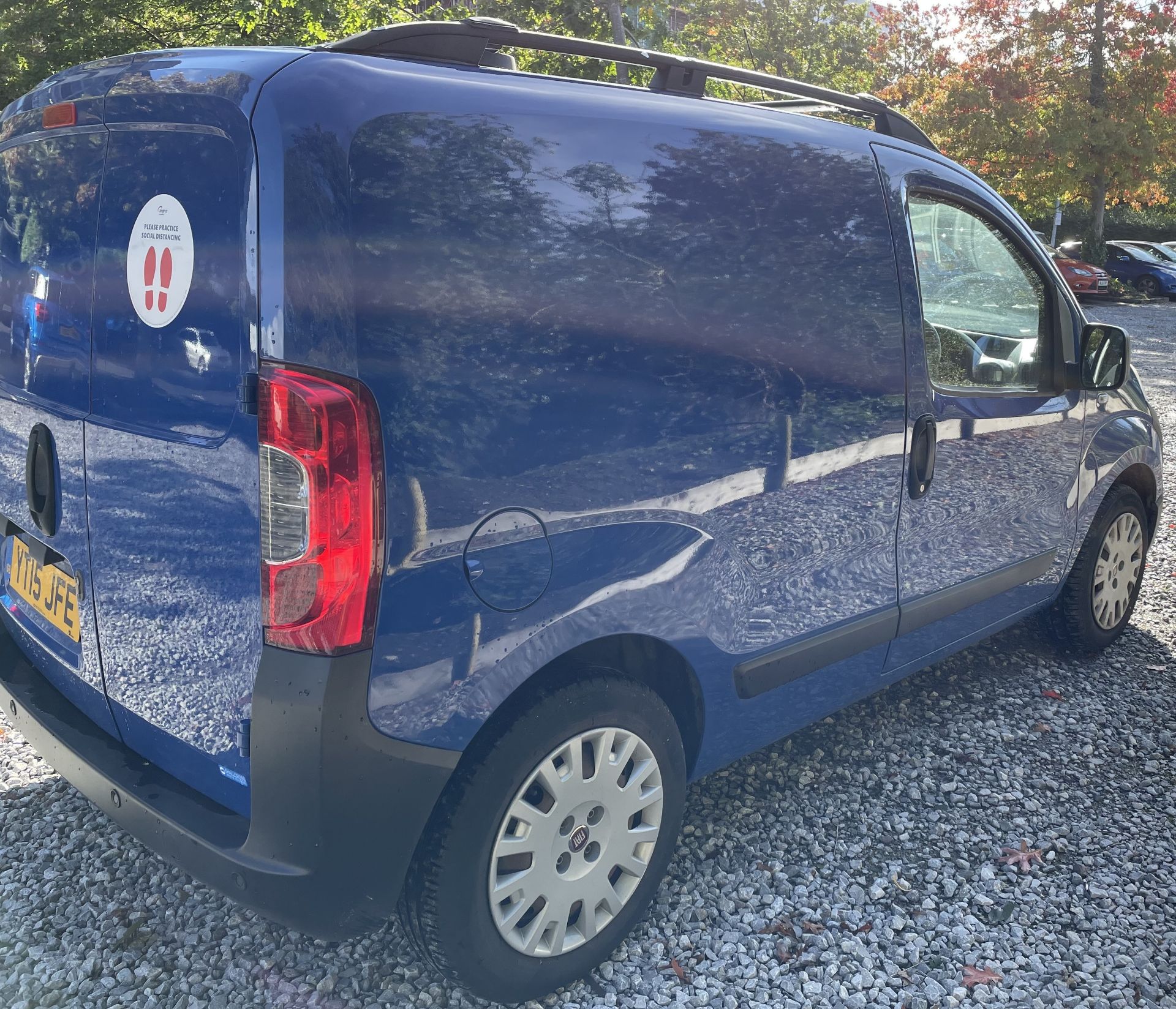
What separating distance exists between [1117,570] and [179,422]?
13.0 feet

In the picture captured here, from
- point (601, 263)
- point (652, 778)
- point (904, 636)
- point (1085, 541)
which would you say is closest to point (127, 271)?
point (601, 263)

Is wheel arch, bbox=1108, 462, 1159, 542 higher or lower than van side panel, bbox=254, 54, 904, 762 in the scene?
lower

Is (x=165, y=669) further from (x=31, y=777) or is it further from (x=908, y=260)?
(x=908, y=260)

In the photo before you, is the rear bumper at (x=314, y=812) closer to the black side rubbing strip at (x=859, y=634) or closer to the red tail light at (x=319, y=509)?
the red tail light at (x=319, y=509)

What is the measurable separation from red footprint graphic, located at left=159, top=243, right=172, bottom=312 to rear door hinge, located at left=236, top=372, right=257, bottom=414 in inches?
11.6

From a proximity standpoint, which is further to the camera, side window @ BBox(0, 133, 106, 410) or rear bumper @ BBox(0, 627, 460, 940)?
side window @ BBox(0, 133, 106, 410)

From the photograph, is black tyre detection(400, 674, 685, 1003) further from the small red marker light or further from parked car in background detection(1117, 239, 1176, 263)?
parked car in background detection(1117, 239, 1176, 263)

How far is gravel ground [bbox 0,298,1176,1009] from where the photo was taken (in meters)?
2.56

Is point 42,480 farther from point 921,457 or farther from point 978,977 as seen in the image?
point 978,977

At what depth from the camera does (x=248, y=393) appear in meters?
1.89

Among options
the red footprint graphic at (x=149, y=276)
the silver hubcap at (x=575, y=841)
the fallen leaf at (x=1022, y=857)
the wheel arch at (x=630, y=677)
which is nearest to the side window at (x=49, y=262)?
the red footprint graphic at (x=149, y=276)

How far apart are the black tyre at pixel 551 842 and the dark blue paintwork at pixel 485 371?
0.50 ft

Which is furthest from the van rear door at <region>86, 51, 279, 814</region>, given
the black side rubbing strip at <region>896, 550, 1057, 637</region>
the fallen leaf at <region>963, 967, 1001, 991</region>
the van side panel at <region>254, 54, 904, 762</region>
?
the black side rubbing strip at <region>896, 550, 1057, 637</region>

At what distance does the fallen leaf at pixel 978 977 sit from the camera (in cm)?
262
